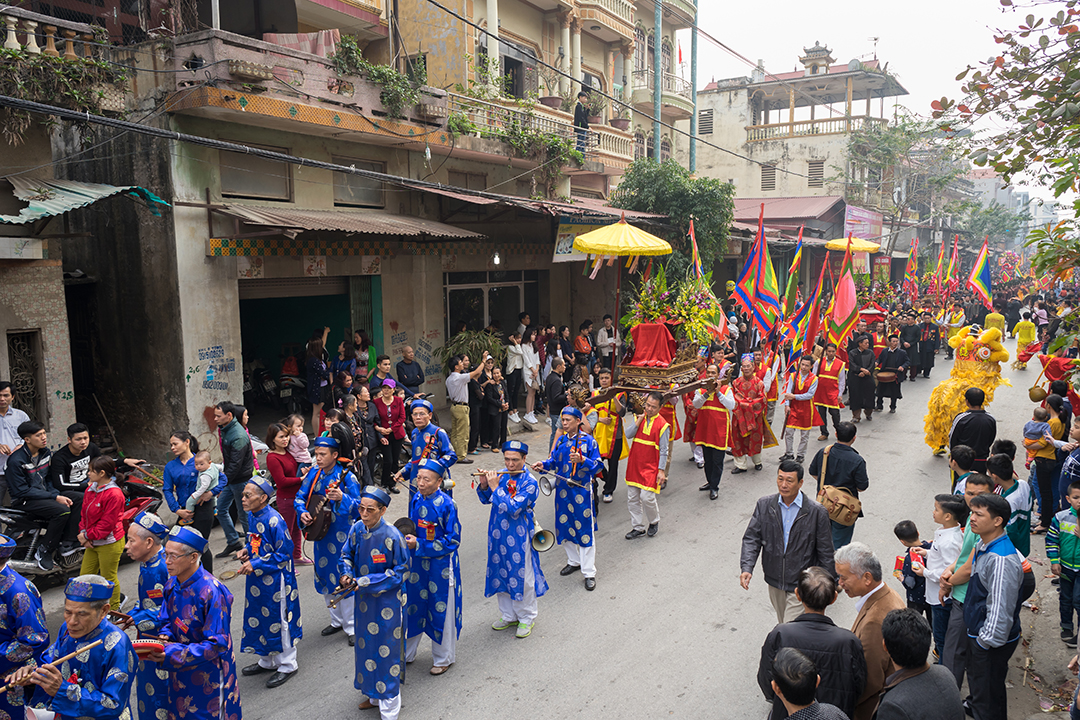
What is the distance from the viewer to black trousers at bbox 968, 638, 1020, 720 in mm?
4309

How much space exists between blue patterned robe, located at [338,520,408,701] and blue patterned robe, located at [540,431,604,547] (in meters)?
2.50

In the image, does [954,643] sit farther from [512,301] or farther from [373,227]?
[512,301]

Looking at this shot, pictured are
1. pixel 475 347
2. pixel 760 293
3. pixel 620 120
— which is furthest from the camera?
pixel 620 120

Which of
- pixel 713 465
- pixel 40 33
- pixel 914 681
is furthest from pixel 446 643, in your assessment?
pixel 40 33

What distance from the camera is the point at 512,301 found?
1730cm

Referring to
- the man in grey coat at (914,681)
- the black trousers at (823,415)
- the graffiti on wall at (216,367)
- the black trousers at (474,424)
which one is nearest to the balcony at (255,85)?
the graffiti on wall at (216,367)

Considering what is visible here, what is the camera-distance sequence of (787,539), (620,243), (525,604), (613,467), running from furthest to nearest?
(620,243) < (613,467) < (525,604) < (787,539)

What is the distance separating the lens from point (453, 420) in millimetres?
11461

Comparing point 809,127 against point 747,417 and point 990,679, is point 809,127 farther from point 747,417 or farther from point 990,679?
point 990,679

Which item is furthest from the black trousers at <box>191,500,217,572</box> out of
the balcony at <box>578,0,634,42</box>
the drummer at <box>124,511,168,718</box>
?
the balcony at <box>578,0,634,42</box>

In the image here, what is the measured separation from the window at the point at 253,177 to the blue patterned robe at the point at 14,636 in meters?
7.69

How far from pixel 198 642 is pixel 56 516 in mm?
4085

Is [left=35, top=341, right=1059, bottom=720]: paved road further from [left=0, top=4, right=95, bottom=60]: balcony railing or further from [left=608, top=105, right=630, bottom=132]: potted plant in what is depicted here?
[left=608, top=105, right=630, bottom=132]: potted plant

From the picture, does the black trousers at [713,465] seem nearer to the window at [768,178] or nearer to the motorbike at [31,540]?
the motorbike at [31,540]
